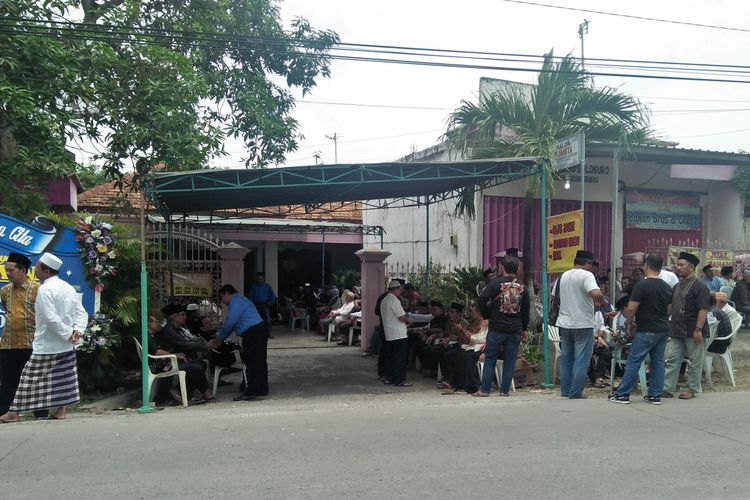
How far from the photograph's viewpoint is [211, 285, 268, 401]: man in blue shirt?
7406 mm

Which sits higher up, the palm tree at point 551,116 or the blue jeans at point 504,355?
the palm tree at point 551,116

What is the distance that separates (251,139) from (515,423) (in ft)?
26.4

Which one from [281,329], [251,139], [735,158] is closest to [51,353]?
[251,139]

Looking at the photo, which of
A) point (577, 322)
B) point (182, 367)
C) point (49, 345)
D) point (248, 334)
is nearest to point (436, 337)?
point (577, 322)

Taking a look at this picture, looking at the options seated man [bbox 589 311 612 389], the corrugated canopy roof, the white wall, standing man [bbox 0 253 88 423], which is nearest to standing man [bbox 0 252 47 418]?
standing man [bbox 0 253 88 423]

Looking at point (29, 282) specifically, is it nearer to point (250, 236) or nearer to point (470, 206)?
point (470, 206)

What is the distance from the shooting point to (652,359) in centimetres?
673

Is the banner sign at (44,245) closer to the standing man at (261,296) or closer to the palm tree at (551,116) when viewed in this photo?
the standing man at (261,296)

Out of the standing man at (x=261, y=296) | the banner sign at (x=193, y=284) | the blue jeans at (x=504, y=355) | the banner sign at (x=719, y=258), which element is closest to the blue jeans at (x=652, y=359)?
the blue jeans at (x=504, y=355)

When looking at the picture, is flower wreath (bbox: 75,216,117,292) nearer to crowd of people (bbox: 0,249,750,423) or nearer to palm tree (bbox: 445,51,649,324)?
crowd of people (bbox: 0,249,750,423)

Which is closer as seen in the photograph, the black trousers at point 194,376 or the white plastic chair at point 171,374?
the white plastic chair at point 171,374

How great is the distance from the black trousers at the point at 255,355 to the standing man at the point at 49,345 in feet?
6.74

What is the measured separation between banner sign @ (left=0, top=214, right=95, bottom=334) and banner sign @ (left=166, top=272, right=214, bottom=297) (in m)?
4.98

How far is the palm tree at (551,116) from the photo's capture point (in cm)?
1027
